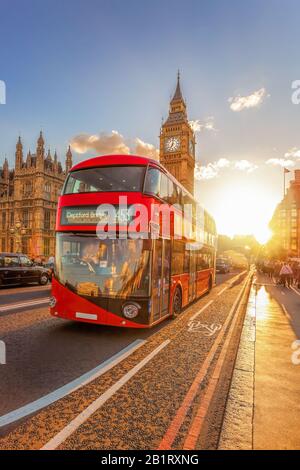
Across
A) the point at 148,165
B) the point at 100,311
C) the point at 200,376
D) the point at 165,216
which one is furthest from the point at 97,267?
the point at 200,376

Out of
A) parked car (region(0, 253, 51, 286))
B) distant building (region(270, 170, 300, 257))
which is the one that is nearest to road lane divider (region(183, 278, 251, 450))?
parked car (region(0, 253, 51, 286))

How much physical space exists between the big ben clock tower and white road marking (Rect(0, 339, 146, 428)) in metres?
83.9

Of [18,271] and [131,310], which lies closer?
[131,310]

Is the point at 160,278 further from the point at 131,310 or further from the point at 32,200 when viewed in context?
the point at 32,200

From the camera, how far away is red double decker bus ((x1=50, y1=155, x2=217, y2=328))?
658cm

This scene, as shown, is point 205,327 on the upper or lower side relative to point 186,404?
lower

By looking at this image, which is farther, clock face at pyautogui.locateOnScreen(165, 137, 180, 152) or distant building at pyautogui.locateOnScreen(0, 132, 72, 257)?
clock face at pyautogui.locateOnScreen(165, 137, 180, 152)

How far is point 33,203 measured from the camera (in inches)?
2141

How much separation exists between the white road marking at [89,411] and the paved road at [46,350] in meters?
0.60

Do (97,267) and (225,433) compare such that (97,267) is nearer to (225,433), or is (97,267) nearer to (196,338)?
(196,338)

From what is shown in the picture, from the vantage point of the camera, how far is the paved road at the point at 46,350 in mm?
4105

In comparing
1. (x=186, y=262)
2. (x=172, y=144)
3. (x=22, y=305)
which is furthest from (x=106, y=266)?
(x=172, y=144)

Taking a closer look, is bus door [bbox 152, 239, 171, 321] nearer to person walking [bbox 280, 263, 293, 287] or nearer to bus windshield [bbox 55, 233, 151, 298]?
bus windshield [bbox 55, 233, 151, 298]

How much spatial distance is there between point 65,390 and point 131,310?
2624 millimetres
